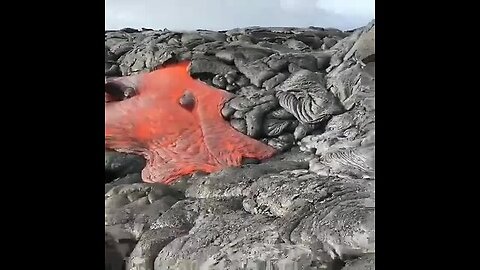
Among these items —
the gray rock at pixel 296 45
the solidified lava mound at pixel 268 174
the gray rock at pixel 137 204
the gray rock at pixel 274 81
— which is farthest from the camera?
the gray rock at pixel 296 45

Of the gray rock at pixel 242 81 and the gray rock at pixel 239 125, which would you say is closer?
the gray rock at pixel 239 125

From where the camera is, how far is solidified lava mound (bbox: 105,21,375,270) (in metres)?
1.25

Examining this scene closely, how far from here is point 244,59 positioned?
6.51 feet

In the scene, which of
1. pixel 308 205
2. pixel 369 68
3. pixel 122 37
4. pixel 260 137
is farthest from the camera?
pixel 122 37

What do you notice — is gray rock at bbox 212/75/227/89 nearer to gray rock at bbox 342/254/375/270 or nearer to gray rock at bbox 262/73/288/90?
gray rock at bbox 262/73/288/90

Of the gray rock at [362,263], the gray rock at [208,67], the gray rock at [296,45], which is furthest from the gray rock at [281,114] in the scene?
the gray rock at [362,263]

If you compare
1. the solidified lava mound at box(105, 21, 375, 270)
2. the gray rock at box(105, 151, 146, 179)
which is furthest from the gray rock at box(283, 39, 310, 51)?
the gray rock at box(105, 151, 146, 179)

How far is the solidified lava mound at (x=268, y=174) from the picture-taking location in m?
1.25

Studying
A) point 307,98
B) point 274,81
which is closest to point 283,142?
point 307,98

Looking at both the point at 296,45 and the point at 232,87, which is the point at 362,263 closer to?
the point at 232,87

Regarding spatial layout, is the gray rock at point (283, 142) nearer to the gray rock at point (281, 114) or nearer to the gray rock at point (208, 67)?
the gray rock at point (281, 114)
